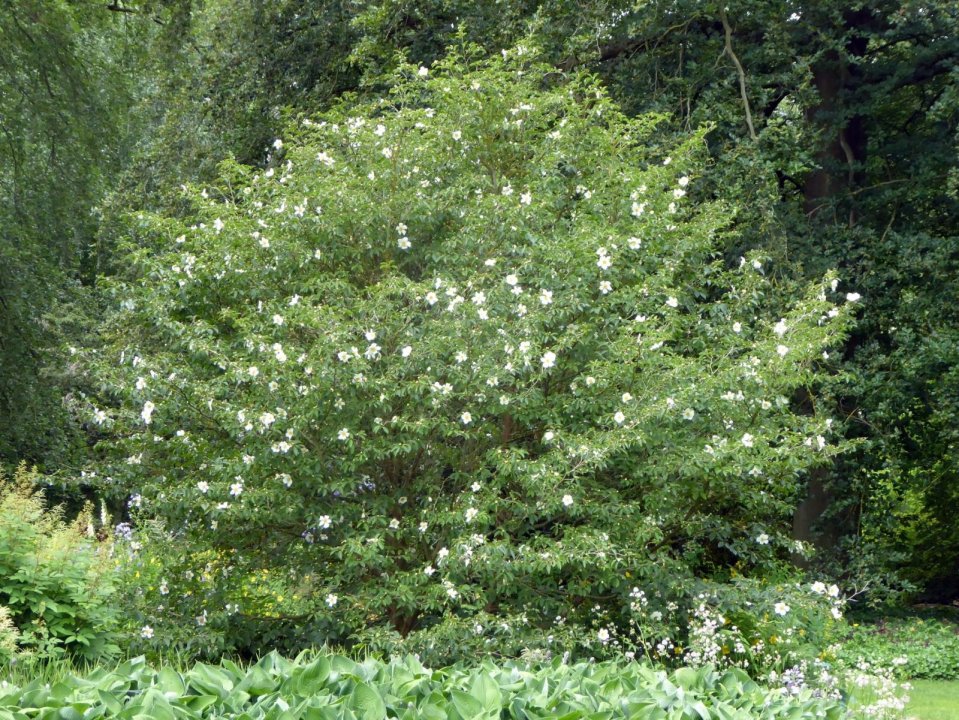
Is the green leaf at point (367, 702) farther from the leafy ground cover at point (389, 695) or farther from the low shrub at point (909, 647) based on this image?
the low shrub at point (909, 647)

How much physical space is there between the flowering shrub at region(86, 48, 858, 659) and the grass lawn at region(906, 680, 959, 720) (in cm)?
191

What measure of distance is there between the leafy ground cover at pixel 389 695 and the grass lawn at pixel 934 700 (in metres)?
4.36

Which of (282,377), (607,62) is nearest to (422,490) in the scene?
(282,377)

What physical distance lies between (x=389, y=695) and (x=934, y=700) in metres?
6.28

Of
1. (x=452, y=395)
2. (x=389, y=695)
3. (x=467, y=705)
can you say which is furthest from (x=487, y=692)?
(x=452, y=395)

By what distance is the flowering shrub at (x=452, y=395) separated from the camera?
5570 mm

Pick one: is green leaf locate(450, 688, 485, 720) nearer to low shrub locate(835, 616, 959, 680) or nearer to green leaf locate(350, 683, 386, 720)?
green leaf locate(350, 683, 386, 720)

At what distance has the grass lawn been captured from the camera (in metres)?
7.34

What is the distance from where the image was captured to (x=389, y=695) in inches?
117

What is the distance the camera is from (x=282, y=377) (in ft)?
18.3

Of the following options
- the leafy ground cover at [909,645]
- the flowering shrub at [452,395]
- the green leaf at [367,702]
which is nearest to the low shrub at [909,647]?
the leafy ground cover at [909,645]

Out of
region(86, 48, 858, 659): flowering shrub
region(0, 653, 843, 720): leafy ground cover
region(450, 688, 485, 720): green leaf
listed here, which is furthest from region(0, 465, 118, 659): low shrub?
region(450, 688, 485, 720): green leaf

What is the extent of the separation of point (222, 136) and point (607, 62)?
4440 millimetres

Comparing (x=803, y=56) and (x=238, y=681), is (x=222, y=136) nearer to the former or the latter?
(x=803, y=56)
